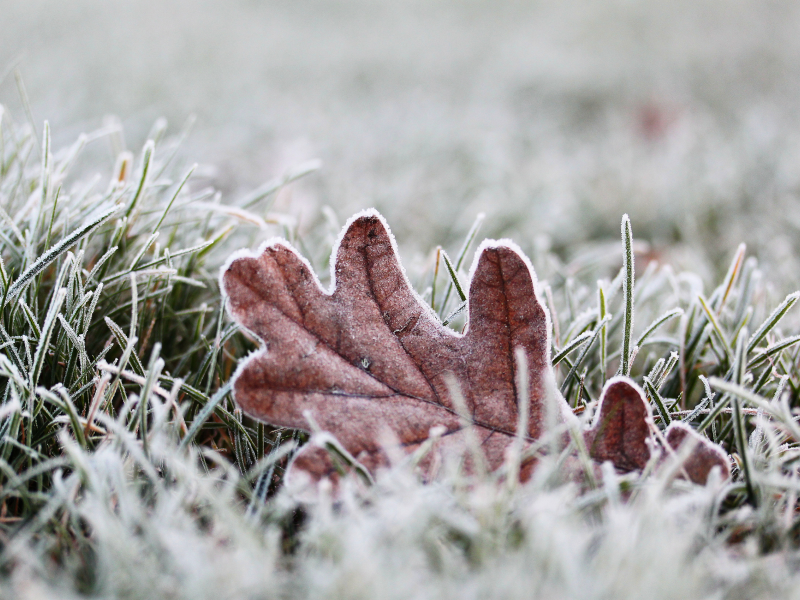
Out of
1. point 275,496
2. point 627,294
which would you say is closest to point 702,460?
point 627,294

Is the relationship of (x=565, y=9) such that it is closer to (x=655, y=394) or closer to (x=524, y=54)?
(x=524, y=54)

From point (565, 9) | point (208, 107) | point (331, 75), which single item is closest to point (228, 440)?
point (208, 107)

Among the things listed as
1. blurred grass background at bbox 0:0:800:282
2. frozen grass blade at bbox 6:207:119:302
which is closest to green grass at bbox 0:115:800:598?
frozen grass blade at bbox 6:207:119:302

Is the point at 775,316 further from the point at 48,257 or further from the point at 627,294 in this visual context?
the point at 48,257

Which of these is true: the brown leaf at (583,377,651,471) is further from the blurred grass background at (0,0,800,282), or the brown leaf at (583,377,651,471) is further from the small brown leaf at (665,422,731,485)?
the blurred grass background at (0,0,800,282)

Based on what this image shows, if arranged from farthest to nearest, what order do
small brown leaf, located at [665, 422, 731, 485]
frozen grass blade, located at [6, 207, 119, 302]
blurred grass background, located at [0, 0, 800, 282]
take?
blurred grass background, located at [0, 0, 800, 282] < frozen grass blade, located at [6, 207, 119, 302] < small brown leaf, located at [665, 422, 731, 485]

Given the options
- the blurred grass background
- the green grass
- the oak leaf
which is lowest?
the green grass

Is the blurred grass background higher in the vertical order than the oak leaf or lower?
higher
